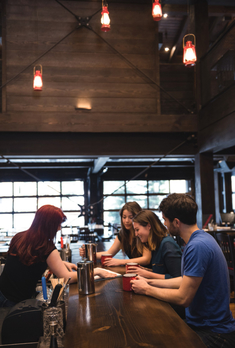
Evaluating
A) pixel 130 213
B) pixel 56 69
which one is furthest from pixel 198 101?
pixel 130 213

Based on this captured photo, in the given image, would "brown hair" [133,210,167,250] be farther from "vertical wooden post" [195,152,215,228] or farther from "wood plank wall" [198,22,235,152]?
"vertical wooden post" [195,152,215,228]

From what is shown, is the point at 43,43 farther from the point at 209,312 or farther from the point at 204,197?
the point at 209,312

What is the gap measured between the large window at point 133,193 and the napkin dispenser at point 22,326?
34.4 feet

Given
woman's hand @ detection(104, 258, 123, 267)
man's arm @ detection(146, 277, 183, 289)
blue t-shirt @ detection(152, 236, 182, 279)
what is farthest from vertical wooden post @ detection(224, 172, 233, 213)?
man's arm @ detection(146, 277, 183, 289)

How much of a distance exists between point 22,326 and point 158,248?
105 cm

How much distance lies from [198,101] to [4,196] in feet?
28.0

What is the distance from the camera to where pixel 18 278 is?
2.04m

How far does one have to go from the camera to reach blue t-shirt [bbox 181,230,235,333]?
1.48 meters

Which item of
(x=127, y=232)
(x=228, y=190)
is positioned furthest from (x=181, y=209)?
(x=228, y=190)

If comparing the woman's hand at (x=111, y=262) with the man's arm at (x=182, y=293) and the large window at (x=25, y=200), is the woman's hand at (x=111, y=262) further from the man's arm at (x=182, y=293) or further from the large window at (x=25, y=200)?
the large window at (x=25, y=200)

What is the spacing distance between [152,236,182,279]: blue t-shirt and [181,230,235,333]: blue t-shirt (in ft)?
1.51

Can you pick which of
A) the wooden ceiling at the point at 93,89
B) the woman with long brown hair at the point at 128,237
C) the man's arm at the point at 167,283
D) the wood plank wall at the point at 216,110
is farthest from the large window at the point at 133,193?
the man's arm at the point at 167,283

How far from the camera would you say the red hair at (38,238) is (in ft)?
6.72

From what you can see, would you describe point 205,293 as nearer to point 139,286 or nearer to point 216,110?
point 139,286
